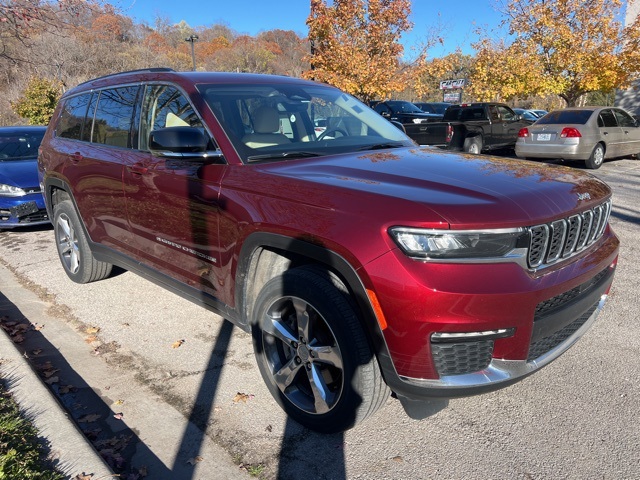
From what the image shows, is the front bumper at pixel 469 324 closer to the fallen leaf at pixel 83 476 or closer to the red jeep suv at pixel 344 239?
the red jeep suv at pixel 344 239

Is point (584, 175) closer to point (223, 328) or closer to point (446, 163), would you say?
point (446, 163)

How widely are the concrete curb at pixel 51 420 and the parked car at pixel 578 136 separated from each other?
12.4 metres

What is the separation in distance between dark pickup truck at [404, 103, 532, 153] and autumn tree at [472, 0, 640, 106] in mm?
4272

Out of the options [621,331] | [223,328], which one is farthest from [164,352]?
[621,331]

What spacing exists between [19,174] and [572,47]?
17.7m

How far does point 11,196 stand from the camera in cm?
712

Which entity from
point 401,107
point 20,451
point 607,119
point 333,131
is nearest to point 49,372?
point 20,451

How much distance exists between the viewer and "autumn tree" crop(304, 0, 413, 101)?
51.8 feet

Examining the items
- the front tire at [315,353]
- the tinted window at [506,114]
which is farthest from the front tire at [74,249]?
the tinted window at [506,114]

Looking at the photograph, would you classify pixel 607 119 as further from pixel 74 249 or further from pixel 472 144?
pixel 74 249

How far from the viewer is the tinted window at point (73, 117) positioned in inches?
193

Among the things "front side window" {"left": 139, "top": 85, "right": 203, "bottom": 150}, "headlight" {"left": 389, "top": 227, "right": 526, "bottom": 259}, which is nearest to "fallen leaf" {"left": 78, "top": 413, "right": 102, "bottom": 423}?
"front side window" {"left": 139, "top": 85, "right": 203, "bottom": 150}

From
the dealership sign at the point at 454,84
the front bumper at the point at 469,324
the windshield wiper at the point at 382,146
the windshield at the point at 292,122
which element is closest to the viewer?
the front bumper at the point at 469,324

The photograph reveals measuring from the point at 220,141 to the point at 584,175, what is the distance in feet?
7.40
